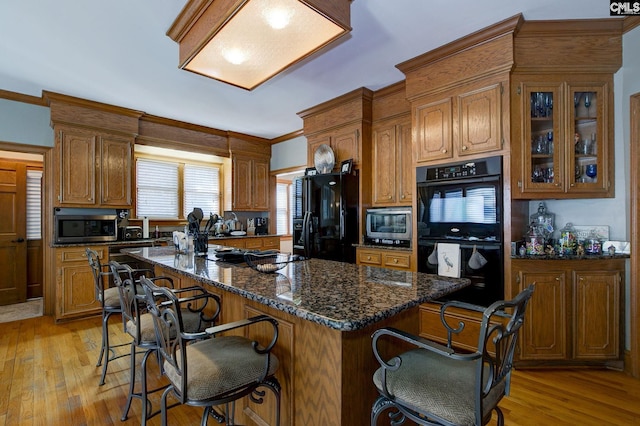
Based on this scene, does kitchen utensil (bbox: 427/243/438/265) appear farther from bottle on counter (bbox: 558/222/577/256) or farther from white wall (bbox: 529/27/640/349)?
white wall (bbox: 529/27/640/349)

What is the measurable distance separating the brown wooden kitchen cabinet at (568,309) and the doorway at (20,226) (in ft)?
20.2

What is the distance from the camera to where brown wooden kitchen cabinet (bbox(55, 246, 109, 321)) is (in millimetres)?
3643

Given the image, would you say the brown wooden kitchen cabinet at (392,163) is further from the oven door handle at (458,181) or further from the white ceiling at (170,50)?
the white ceiling at (170,50)

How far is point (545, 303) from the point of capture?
98.7 inches

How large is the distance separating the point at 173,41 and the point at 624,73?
12.4 ft

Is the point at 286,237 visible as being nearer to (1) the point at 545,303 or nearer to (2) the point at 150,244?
(2) the point at 150,244

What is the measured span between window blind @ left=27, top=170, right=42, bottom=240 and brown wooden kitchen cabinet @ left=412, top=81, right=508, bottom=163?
5.64 m

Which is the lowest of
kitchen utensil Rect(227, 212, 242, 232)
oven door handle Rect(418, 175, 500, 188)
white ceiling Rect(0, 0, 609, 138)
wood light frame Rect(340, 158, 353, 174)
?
kitchen utensil Rect(227, 212, 242, 232)

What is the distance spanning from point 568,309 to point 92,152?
18.0 feet

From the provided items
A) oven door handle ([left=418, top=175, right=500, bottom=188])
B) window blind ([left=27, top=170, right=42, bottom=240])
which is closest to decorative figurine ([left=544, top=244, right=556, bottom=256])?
oven door handle ([left=418, top=175, right=500, bottom=188])

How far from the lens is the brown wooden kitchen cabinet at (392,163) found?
11.6 feet

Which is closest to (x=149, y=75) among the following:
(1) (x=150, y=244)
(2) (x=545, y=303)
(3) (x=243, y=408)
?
(1) (x=150, y=244)

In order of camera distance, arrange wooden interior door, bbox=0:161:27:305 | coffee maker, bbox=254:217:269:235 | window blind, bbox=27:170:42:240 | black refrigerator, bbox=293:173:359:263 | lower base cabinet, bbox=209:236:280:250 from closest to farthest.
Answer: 1. black refrigerator, bbox=293:173:359:263
2. wooden interior door, bbox=0:161:27:305
3. window blind, bbox=27:170:42:240
4. lower base cabinet, bbox=209:236:280:250
5. coffee maker, bbox=254:217:269:235

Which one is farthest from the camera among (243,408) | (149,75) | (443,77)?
(149,75)
